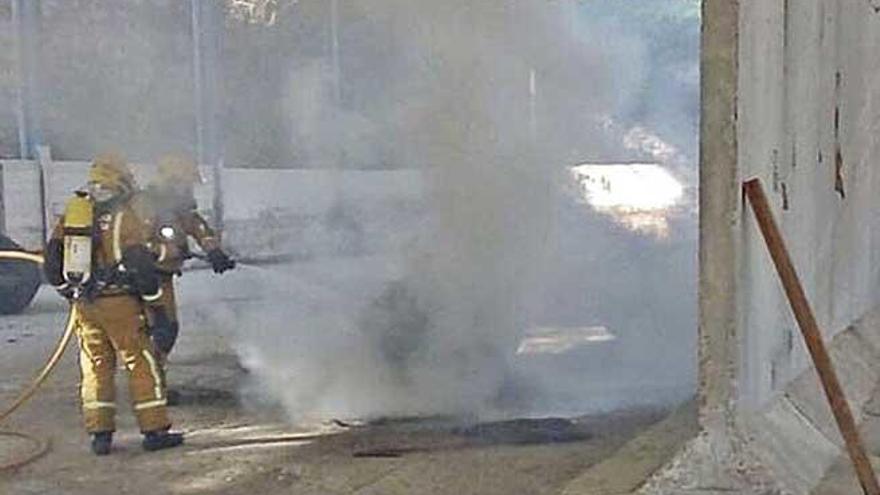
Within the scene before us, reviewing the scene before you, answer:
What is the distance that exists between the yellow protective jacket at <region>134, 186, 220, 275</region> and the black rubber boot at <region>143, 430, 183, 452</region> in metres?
0.80

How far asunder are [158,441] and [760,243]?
3.28m

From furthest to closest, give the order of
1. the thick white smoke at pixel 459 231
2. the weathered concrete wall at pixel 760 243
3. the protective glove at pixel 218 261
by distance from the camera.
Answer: the thick white smoke at pixel 459 231, the protective glove at pixel 218 261, the weathered concrete wall at pixel 760 243

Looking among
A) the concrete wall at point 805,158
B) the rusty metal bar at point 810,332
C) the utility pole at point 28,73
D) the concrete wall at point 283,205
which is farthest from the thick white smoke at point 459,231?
→ the utility pole at point 28,73

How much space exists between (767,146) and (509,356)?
379 centimetres

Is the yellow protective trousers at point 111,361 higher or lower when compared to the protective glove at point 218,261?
lower

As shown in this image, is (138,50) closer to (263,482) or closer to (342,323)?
(342,323)

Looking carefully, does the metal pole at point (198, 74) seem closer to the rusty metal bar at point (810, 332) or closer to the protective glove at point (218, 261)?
the protective glove at point (218, 261)

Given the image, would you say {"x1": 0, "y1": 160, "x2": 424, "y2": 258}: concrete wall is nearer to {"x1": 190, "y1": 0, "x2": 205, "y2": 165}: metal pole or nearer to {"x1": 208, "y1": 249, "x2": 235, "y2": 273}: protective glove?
{"x1": 190, "y1": 0, "x2": 205, "y2": 165}: metal pole

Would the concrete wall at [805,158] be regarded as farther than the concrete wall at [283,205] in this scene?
No

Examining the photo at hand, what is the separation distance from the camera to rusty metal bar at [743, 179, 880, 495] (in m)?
2.85

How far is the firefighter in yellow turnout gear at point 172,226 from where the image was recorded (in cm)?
592

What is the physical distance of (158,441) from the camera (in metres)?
5.41

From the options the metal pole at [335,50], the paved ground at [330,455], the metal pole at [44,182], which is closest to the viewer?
the paved ground at [330,455]

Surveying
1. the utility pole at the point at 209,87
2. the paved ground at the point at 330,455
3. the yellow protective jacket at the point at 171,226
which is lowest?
the paved ground at the point at 330,455
